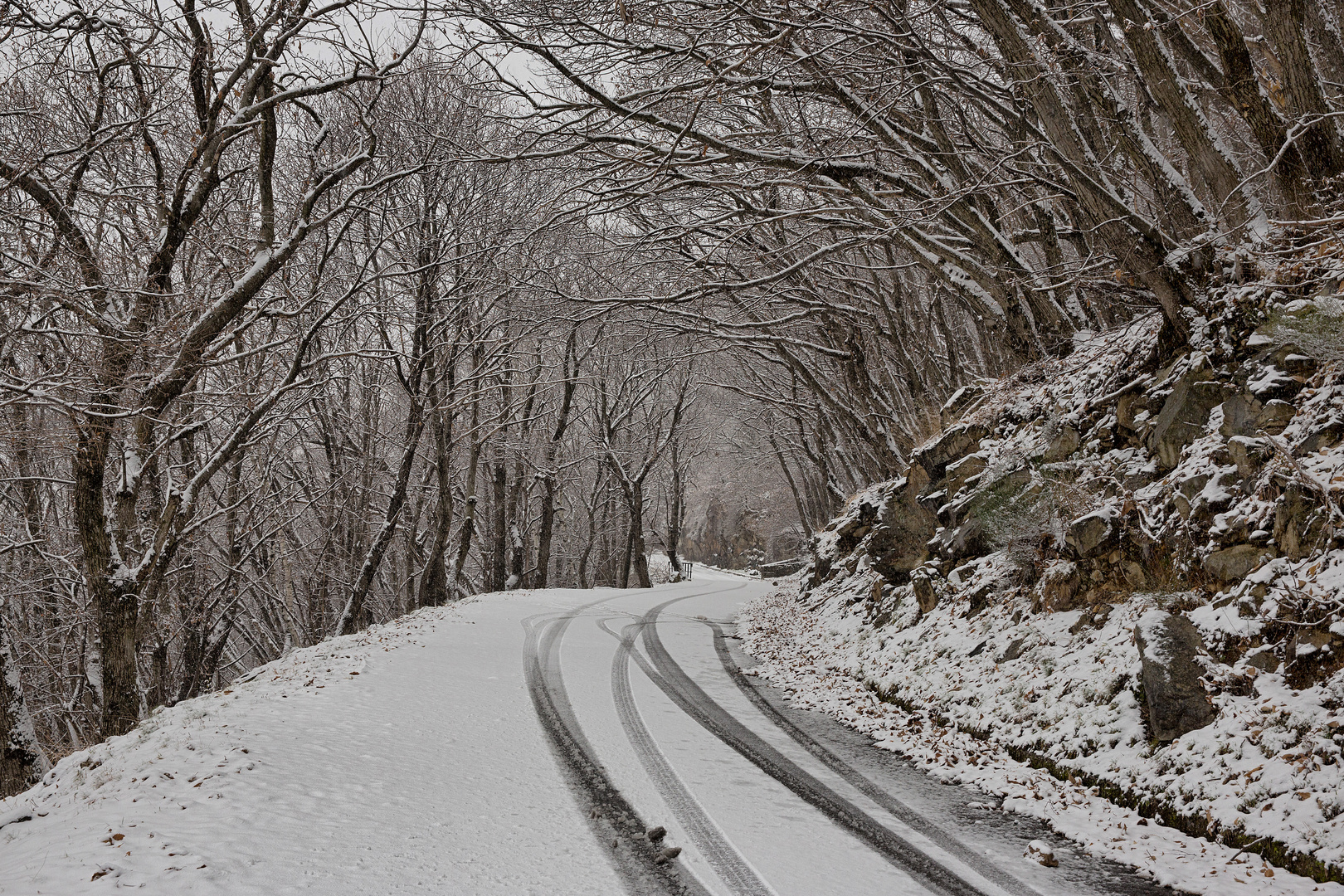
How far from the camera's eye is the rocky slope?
4680 mm

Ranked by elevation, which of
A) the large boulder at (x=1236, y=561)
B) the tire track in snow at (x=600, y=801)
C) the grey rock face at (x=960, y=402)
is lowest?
the tire track in snow at (x=600, y=801)

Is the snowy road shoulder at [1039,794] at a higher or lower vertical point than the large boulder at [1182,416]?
lower

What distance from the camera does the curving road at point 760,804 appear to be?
4289 millimetres

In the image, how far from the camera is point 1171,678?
209 inches

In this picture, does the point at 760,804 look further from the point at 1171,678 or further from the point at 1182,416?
the point at 1182,416

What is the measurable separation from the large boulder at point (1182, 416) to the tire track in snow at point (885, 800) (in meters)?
4.31

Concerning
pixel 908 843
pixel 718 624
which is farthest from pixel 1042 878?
pixel 718 624

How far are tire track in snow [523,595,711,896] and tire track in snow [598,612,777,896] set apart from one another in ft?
0.80

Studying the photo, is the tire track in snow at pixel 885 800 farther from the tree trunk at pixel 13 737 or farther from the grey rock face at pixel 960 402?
the tree trunk at pixel 13 737

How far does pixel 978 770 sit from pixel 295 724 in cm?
603

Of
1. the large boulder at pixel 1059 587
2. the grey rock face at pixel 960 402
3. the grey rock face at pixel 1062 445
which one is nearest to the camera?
the large boulder at pixel 1059 587

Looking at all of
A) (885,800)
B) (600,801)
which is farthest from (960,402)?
(600,801)

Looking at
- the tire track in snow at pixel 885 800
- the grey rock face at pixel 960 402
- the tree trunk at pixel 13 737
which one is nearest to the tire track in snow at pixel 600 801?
the tire track in snow at pixel 885 800

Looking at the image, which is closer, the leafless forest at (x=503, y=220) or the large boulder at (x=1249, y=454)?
the large boulder at (x=1249, y=454)
